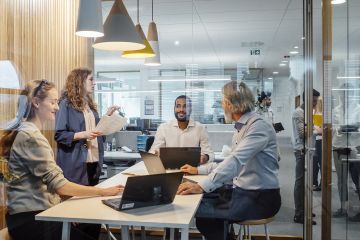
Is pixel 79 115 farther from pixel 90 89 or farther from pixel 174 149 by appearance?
pixel 174 149

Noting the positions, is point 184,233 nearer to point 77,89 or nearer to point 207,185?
point 207,185

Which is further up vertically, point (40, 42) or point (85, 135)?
point (40, 42)

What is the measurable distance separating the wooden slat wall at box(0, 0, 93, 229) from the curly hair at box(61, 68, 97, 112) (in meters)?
0.16

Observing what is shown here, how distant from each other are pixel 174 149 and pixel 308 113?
4.60 ft

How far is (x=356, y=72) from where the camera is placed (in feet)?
9.55

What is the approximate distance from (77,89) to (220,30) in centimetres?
229

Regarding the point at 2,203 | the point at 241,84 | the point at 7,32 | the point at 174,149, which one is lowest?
the point at 2,203

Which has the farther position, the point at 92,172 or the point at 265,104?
the point at 265,104

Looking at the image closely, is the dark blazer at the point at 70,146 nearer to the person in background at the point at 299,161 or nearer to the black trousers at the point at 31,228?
the black trousers at the point at 31,228

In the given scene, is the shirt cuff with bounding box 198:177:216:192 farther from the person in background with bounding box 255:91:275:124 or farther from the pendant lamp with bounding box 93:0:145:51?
the person in background with bounding box 255:91:275:124

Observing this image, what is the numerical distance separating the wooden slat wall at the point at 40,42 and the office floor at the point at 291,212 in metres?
1.88

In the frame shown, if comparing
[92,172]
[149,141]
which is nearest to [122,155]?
[149,141]

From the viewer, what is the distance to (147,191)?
1735 millimetres

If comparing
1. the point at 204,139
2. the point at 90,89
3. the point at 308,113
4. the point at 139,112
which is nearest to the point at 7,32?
the point at 90,89
